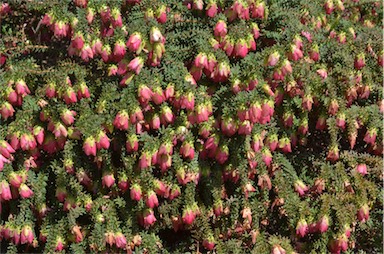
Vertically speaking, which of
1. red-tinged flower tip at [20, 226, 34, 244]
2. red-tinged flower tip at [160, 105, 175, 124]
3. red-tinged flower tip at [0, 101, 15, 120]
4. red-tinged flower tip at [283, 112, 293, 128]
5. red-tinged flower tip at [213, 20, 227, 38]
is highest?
red-tinged flower tip at [213, 20, 227, 38]

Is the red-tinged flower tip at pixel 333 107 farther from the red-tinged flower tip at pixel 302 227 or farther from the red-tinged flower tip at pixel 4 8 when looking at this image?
the red-tinged flower tip at pixel 4 8

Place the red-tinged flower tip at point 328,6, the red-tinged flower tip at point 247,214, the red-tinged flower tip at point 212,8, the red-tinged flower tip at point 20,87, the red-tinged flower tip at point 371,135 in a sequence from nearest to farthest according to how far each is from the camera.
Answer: the red-tinged flower tip at point 20,87 < the red-tinged flower tip at point 212,8 < the red-tinged flower tip at point 247,214 < the red-tinged flower tip at point 371,135 < the red-tinged flower tip at point 328,6

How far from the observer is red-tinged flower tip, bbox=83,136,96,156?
2.28 meters

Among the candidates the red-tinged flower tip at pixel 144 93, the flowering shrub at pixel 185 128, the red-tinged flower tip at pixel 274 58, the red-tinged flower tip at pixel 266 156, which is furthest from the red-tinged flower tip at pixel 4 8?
the red-tinged flower tip at pixel 266 156

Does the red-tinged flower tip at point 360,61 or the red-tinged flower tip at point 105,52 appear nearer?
the red-tinged flower tip at point 105,52

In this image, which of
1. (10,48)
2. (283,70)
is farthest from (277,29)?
(10,48)

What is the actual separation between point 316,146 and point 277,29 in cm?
65

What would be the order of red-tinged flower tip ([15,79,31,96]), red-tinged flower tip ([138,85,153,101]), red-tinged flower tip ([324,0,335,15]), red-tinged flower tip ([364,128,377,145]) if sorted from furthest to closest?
red-tinged flower tip ([324,0,335,15]) → red-tinged flower tip ([364,128,377,145]) → red-tinged flower tip ([15,79,31,96]) → red-tinged flower tip ([138,85,153,101])

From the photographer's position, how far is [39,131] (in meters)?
2.39

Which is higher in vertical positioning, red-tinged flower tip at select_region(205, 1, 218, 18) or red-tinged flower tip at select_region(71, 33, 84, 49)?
red-tinged flower tip at select_region(205, 1, 218, 18)

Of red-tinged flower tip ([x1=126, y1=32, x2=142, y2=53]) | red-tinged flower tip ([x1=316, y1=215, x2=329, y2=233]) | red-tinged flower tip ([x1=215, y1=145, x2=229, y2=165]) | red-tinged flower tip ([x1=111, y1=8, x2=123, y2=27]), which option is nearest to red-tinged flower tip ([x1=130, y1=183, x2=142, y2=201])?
red-tinged flower tip ([x1=215, y1=145, x2=229, y2=165])

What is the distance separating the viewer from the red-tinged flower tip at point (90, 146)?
2.28 metres

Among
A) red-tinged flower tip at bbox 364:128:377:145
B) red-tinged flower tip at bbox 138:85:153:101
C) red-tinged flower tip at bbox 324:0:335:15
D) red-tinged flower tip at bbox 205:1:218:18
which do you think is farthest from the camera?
red-tinged flower tip at bbox 324:0:335:15

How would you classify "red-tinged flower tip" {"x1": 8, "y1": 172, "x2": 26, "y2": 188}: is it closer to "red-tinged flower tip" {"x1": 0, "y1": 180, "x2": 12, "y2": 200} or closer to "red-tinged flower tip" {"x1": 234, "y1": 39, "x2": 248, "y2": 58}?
"red-tinged flower tip" {"x1": 0, "y1": 180, "x2": 12, "y2": 200}
